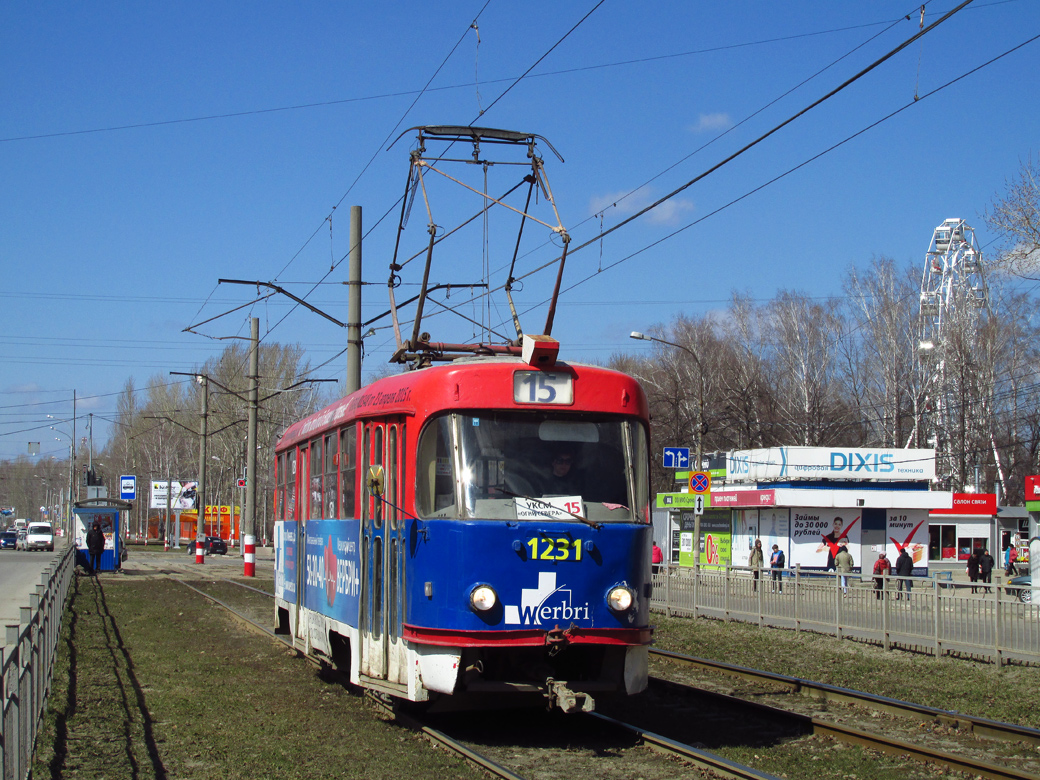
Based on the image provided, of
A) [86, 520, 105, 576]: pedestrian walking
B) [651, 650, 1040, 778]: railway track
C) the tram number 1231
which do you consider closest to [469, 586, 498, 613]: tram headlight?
the tram number 1231

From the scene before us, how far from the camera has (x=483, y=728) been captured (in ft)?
31.4

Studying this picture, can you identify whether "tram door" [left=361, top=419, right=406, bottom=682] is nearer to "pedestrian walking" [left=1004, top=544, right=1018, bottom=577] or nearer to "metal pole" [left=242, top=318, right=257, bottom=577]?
"metal pole" [left=242, top=318, right=257, bottom=577]

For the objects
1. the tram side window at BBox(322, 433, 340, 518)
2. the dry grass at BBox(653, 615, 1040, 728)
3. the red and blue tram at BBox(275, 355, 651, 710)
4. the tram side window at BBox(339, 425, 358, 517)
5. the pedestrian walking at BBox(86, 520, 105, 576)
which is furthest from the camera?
the pedestrian walking at BBox(86, 520, 105, 576)

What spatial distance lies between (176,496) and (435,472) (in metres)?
75.0

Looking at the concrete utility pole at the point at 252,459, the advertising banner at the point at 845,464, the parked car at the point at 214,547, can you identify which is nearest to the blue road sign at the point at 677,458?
the advertising banner at the point at 845,464

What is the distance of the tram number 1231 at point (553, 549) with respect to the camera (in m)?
8.39

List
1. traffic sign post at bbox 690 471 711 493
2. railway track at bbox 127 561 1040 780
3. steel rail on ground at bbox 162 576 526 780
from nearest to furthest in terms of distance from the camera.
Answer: steel rail on ground at bbox 162 576 526 780, railway track at bbox 127 561 1040 780, traffic sign post at bbox 690 471 711 493

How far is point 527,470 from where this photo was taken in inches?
339

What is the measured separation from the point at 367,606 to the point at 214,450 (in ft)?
260

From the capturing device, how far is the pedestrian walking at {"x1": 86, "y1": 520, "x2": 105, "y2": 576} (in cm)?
3362

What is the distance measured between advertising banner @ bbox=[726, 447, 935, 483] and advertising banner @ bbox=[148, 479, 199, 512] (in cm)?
4672

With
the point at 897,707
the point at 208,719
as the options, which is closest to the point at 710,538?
the point at 897,707

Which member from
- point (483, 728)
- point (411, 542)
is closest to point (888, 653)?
point (483, 728)

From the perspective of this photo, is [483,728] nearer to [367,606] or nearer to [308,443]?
[367,606]
